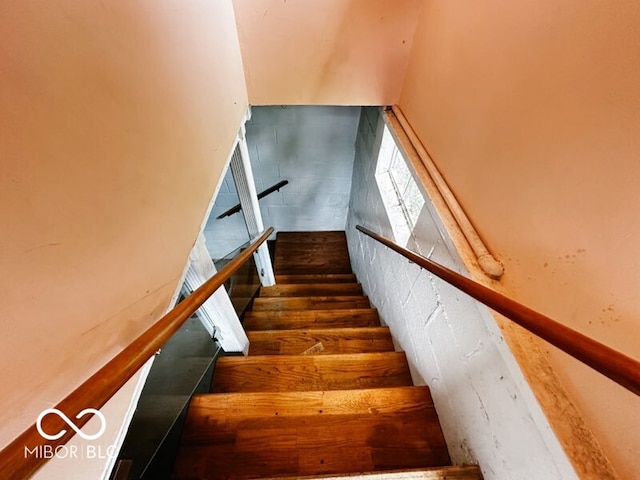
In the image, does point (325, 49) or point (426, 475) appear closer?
point (426, 475)

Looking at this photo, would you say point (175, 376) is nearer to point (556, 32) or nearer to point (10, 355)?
point (10, 355)

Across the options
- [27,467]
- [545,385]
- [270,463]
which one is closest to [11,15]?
[27,467]

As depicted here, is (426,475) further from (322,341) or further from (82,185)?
(82,185)

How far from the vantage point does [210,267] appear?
1173mm

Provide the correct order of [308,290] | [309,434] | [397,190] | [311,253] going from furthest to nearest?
[311,253] → [308,290] → [397,190] → [309,434]

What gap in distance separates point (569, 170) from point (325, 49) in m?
1.66

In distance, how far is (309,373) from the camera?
1488mm

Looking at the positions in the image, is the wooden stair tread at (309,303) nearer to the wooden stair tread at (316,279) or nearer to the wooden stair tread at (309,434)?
the wooden stair tread at (316,279)

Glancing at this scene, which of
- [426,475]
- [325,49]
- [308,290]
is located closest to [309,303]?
[308,290]

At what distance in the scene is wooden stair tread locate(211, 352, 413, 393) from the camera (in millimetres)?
1451

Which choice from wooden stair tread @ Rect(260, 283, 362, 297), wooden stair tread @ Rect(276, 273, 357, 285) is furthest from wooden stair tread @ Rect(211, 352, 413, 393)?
wooden stair tread @ Rect(276, 273, 357, 285)

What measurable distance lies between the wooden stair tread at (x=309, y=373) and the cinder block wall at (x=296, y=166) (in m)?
1.89

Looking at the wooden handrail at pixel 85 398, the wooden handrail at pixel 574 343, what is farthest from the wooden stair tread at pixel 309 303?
the wooden handrail at pixel 574 343

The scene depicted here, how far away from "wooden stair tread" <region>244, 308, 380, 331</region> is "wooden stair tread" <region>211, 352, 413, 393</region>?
599 millimetres
